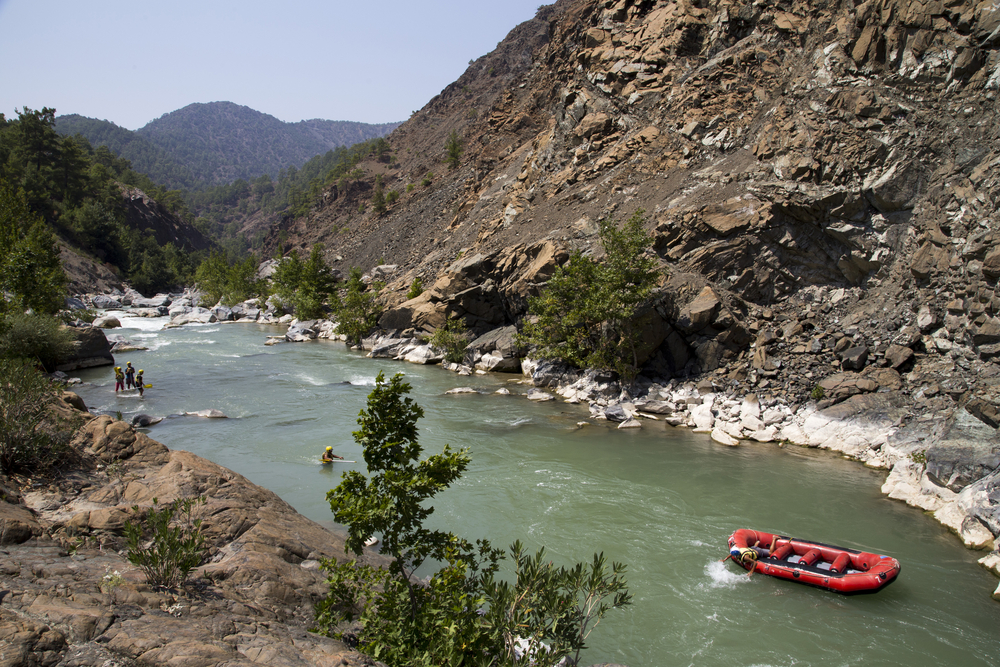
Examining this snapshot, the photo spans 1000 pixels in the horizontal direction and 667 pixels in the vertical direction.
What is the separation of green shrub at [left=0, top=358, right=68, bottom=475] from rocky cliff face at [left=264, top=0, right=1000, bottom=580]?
1907cm

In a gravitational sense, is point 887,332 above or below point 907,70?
below

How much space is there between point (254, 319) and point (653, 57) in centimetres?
4892

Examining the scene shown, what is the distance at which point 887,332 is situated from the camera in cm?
2006

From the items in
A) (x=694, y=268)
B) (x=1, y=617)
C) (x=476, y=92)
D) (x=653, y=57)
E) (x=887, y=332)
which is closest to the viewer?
(x=1, y=617)

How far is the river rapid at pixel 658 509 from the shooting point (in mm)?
9328

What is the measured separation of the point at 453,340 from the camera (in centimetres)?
3322

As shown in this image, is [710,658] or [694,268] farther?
[694,268]

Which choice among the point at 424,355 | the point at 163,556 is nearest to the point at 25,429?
the point at 163,556

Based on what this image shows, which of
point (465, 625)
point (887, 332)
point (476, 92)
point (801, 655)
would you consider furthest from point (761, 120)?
point (476, 92)

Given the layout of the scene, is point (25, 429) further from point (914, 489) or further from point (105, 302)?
point (105, 302)

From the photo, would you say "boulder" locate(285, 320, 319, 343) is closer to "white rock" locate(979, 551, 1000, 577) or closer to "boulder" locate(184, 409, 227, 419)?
"boulder" locate(184, 409, 227, 419)

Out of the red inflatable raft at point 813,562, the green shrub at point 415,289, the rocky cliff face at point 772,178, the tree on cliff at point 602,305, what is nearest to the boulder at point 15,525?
the red inflatable raft at point 813,562

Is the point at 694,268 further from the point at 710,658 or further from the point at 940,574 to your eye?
the point at 710,658

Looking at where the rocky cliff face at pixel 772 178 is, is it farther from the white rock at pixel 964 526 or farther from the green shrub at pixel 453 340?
the white rock at pixel 964 526
